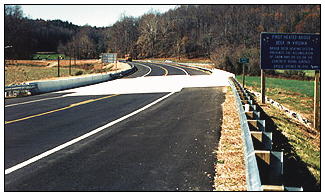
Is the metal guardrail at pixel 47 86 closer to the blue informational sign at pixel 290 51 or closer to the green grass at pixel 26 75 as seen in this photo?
the green grass at pixel 26 75

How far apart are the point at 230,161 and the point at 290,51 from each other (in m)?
9.34

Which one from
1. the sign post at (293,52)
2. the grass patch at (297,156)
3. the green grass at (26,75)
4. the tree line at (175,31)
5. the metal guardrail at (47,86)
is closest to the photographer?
the grass patch at (297,156)

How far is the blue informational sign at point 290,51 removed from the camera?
13766mm

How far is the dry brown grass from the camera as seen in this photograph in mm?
5129

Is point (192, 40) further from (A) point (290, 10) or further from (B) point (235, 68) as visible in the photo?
(B) point (235, 68)

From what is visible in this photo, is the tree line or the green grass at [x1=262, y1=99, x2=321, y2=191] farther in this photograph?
the tree line

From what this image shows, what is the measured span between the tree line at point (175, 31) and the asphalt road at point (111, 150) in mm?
85378

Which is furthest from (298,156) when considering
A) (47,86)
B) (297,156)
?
(47,86)

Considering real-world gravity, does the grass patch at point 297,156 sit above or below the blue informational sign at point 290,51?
below

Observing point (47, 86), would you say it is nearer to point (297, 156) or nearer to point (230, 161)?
point (297, 156)

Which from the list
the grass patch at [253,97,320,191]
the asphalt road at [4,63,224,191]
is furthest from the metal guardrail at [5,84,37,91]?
the grass patch at [253,97,320,191]

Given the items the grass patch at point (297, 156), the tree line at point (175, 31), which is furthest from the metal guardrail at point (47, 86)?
the tree line at point (175, 31)

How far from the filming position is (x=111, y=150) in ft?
23.1

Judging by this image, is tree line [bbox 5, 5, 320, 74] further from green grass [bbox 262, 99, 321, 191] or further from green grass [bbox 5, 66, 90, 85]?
green grass [bbox 262, 99, 321, 191]
